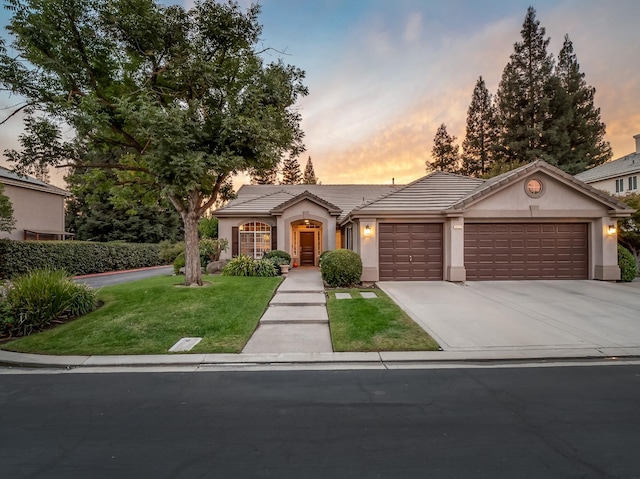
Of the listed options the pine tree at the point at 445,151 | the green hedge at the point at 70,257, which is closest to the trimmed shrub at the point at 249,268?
the green hedge at the point at 70,257

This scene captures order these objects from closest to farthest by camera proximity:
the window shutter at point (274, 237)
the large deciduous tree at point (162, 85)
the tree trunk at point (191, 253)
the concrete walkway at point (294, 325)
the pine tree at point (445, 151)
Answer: the concrete walkway at point (294, 325), the large deciduous tree at point (162, 85), the tree trunk at point (191, 253), the window shutter at point (274, 237), the pine tree at point (445, 151)

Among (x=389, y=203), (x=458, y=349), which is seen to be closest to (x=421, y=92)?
(x=389, y=203)

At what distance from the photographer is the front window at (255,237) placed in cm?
1795

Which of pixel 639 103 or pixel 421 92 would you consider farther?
pixel 639 103

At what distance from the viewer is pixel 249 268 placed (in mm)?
14344

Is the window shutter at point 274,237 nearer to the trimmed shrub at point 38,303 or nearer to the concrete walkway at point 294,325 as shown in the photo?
the concrete walkway at point 294,325

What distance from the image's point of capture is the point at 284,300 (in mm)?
9898

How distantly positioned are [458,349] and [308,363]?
2682 mm

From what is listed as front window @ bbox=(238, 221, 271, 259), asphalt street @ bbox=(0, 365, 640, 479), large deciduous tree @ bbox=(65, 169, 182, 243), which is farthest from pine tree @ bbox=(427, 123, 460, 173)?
asphalt street @ bbox=(0, 365, 640, 479)

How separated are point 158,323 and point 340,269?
20.9 feet

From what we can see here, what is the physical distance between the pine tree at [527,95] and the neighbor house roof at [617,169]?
6.02m

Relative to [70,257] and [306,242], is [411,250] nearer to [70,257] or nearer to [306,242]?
[306,242]

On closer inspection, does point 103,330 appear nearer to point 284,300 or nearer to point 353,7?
point 284,300

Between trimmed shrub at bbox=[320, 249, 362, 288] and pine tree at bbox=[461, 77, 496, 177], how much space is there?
31.0 meters
